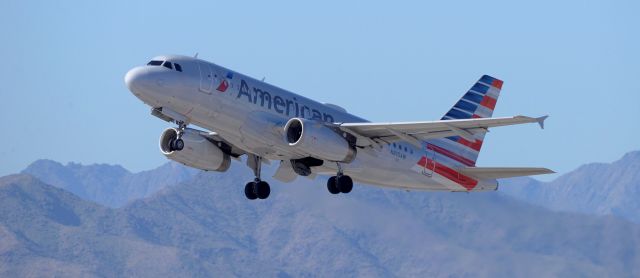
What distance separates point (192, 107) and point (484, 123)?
10.7 m

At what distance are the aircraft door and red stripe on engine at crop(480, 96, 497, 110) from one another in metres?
16.7

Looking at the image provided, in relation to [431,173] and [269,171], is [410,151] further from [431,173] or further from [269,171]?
[269,171]

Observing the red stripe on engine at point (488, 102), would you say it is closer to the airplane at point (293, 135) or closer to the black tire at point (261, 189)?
the airplane at point (293, 135)

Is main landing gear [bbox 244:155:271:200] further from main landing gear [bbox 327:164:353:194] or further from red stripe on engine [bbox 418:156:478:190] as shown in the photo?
red stripe on engine [bbox 418:156:478:190]

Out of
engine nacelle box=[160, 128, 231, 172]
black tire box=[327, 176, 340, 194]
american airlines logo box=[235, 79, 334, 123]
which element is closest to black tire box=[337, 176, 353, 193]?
black tire box=[327, 176, 340, 194]

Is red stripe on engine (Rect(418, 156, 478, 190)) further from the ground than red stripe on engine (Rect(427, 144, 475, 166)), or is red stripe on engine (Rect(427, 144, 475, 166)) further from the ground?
red stripe on engine (Rect(427, 144, 475, 166))

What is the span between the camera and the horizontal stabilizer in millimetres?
52850

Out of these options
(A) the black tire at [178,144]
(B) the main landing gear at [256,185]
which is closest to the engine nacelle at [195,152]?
(B) the main landing gear at [256,185]

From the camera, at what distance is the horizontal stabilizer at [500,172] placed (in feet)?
173

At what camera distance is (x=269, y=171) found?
579ft

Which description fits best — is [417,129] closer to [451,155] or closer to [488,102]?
[451,155]

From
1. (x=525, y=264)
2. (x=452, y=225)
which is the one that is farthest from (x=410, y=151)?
(x=452, y=225)

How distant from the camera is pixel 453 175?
5694 centimetres

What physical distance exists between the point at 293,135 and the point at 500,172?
9.64 metres
